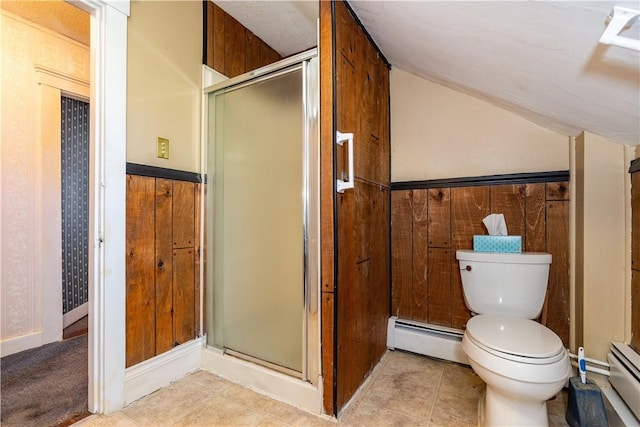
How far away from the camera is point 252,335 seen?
164cm

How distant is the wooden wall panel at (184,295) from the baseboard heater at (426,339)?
1.29 metres

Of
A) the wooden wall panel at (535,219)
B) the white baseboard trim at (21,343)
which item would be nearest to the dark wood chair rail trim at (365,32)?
the wooden wall panel at (535,219)

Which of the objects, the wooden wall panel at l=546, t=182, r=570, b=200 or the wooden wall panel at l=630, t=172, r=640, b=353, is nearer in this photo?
the wooden wall panel at l=630, t=172, r=640, b=353

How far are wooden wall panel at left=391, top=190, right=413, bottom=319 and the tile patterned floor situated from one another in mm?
457

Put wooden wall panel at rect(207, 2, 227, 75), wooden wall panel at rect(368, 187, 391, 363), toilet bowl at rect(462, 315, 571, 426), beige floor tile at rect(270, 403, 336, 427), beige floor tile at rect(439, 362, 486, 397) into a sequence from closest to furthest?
toilet bowl at rect(462, 315, 571, 426) < beige floor tile at rect(270, 403, 336, 427) < beige floor tile at rect(439, 362, 486, 397) < wooden wall panel at rect(368, 187, 391, 363) < wooden wall panel at rect(207, 2, 227, 75)

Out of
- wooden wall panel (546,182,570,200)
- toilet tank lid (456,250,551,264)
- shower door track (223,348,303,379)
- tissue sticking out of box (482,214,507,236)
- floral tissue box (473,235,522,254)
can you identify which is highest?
wooden wall panel (546,182,570,200)

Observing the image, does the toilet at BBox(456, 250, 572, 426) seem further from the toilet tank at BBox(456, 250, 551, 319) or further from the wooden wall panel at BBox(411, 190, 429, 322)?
the wooden wall panel at BBox(411, 190, 429, 322)

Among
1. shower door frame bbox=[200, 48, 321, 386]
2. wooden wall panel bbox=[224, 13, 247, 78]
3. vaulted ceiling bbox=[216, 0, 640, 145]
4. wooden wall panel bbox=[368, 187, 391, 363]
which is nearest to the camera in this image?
vaulted ceiling bbox=[216, 0, 640, 145]

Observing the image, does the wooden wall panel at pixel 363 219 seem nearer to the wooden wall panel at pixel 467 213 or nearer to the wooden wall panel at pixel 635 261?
the wooden wall panel at pixel 467 213

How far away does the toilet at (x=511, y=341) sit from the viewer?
1046 millimetres

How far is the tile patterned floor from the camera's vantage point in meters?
1.30

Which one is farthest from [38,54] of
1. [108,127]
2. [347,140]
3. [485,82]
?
[485,82]

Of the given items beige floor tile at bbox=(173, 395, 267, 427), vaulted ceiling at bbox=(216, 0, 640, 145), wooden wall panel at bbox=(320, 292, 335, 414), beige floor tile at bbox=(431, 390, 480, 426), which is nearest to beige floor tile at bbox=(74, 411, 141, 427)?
beige floor tile at bbox=(173, 395, 267, 427)

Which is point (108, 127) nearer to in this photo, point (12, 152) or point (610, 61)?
point (12, 152)
